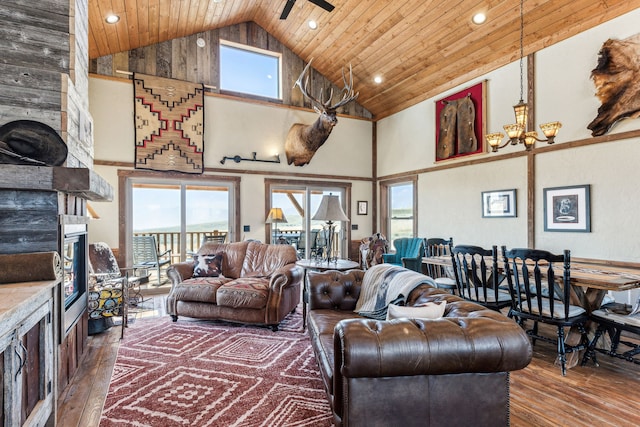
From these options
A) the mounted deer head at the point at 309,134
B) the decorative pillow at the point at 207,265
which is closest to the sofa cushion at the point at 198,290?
the decorative pillow at the point at 207,265

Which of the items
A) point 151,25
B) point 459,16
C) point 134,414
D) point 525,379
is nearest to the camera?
point 134,414

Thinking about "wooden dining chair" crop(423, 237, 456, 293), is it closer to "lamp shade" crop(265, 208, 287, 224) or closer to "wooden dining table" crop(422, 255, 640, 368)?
"wooden dining table" crop(422, 255, 640, 368)

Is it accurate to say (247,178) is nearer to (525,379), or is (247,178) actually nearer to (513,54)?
(513,54)

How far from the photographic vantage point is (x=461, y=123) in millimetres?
5645

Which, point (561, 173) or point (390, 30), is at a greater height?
point (390, 30)

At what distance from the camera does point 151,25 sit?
208 inches

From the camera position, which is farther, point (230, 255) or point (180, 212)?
point (180, 212)

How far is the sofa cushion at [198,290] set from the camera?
3.86 metres

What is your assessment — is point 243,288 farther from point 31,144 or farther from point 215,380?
point 31,144

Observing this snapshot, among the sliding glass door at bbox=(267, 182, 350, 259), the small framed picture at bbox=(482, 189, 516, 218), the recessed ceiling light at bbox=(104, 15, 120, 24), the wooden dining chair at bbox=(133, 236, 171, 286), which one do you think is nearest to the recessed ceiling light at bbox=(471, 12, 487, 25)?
the small framed picture at bbox=(482, 189, 516, 218)

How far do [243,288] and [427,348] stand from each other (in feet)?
8.66

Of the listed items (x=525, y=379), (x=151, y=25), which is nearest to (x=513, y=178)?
(x=525, y=379)

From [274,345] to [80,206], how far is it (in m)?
2.10

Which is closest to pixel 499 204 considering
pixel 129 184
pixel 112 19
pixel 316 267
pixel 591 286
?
pixel 591 286
